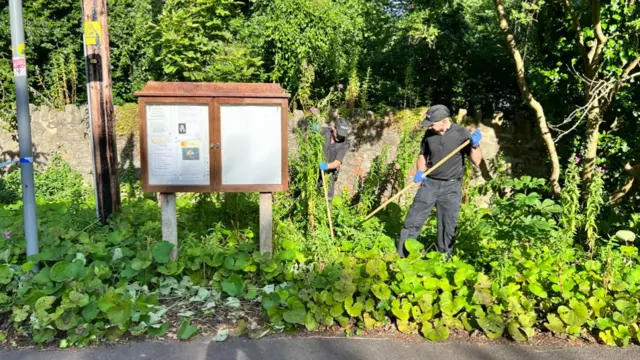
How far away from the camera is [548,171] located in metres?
7.29

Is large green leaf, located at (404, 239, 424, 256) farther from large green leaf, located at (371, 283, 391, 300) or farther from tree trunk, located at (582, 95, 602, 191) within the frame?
tree trunk, located at (582, 95, 602, 191)

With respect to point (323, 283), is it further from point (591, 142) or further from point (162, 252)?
point (591, 142)

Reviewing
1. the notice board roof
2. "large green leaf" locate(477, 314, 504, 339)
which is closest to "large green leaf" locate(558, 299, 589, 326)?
"large green leaf" locate(477, 314, 504, 339)

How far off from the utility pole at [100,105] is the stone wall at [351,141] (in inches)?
123

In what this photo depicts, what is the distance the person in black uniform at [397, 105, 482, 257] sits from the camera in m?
4.96

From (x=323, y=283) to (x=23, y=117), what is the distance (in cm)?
259

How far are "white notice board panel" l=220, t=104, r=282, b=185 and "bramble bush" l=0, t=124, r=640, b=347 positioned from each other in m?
0.64

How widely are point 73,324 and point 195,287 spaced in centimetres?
97

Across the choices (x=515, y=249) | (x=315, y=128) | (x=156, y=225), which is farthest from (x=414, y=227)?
(x=156, y=225)

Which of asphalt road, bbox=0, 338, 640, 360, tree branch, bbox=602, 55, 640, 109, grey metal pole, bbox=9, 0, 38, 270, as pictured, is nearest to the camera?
asphalt road, bbox=0, 338, 640, 360

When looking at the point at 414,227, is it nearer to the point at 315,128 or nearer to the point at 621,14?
the point at 315,128

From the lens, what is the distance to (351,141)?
8258 mm

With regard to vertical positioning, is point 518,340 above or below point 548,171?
below

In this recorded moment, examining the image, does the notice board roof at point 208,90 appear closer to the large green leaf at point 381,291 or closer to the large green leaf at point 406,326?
the large green leaf at point 381,291
